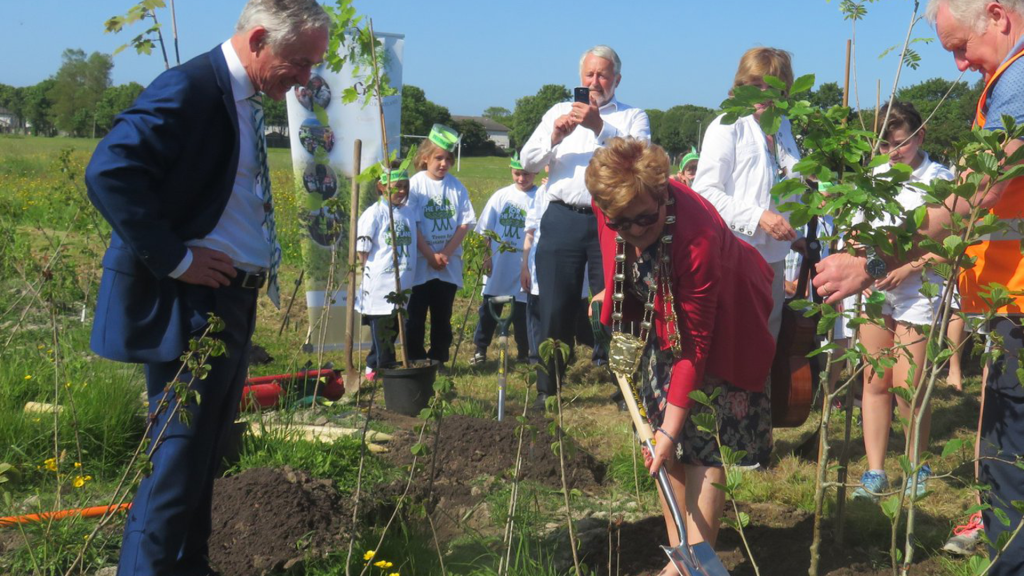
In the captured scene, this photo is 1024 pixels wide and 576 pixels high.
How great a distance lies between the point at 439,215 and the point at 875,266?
16.2ft

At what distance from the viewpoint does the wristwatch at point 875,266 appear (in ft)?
8.80

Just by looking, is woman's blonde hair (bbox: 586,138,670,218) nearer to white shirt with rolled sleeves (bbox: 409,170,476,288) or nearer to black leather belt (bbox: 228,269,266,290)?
black leather belt (bbox: 228,269,266,290)

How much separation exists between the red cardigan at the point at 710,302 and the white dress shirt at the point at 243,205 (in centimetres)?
112

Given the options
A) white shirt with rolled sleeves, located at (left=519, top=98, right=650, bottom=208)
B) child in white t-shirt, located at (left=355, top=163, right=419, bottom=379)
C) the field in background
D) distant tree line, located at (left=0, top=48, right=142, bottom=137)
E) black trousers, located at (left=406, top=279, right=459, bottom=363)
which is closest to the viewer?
the field in background

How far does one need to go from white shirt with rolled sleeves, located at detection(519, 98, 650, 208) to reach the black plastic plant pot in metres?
1.36

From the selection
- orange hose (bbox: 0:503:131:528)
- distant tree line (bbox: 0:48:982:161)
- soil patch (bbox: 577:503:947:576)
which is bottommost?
soil patch (bbox: 577:503:947:576)

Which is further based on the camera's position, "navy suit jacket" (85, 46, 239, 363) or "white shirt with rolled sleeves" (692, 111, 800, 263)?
"white shirt with rolled sleeves" (692, 111, 800, 263)

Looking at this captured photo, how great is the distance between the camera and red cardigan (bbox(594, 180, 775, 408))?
9.31 feet

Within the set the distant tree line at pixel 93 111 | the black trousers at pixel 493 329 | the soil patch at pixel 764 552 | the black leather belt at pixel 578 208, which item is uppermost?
the distant tree line at pixel 93 111

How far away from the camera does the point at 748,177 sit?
436 cm

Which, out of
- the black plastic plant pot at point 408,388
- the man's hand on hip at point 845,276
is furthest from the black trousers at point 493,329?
the man's hand on hip at point 845,276

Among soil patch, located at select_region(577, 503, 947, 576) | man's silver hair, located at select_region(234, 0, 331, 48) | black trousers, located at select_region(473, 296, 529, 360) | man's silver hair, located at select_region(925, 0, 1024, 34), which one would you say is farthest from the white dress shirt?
black trousers, located at select_region(473, 296, 529, 360)

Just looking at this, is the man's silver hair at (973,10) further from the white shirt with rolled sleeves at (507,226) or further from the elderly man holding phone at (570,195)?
the white shirt with rolled sleeves at (507,226)

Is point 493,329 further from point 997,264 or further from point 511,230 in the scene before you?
point 997,264
